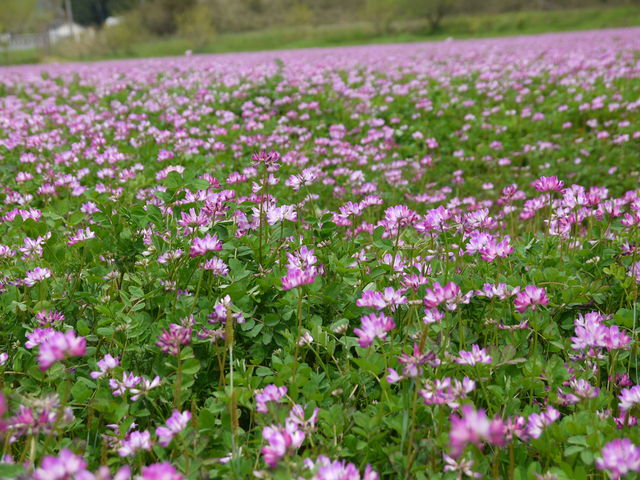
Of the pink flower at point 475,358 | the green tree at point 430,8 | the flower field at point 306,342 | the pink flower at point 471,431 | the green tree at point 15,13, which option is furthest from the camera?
the green tree at point 430,8

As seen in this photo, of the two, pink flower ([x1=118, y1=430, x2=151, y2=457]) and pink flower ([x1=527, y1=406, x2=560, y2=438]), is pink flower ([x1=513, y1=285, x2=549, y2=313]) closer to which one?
pink flower ([x1=527, y1=406, x2=560, y2=438])

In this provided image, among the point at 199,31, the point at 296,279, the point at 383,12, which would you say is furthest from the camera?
the point at 383,12

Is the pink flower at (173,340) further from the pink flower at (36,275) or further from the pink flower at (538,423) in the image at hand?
the pink flower at (538,423)

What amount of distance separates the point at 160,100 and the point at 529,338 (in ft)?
24.8

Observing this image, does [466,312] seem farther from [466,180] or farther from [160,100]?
[160,100]

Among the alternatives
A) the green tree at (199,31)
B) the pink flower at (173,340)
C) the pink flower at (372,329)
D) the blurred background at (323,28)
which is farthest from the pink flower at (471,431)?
the green tree at (199,31)

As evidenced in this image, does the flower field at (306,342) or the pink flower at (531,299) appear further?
the pink flower at (531,299)

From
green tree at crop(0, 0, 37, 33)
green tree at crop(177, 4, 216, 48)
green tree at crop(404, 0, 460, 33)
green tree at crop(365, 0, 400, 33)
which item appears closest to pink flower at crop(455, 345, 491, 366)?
green tree at crop(177, 4, 216, 48)

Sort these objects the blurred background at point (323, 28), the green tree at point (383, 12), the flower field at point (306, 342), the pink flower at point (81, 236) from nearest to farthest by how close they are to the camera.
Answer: the flower field at point (306, 342)
the pink flower at point (81, 236)
the blurred background at point (323, 28)
the green tree at point (383, 12)

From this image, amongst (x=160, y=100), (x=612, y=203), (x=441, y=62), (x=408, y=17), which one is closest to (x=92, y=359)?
(x=612, y=203)

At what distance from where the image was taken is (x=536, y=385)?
73.9 inches

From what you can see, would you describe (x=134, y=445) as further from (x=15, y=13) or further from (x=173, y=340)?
(x=15, y=13)

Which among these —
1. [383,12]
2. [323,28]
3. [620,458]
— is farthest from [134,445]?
[323,28]

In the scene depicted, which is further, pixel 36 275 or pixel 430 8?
pixel 430 8
